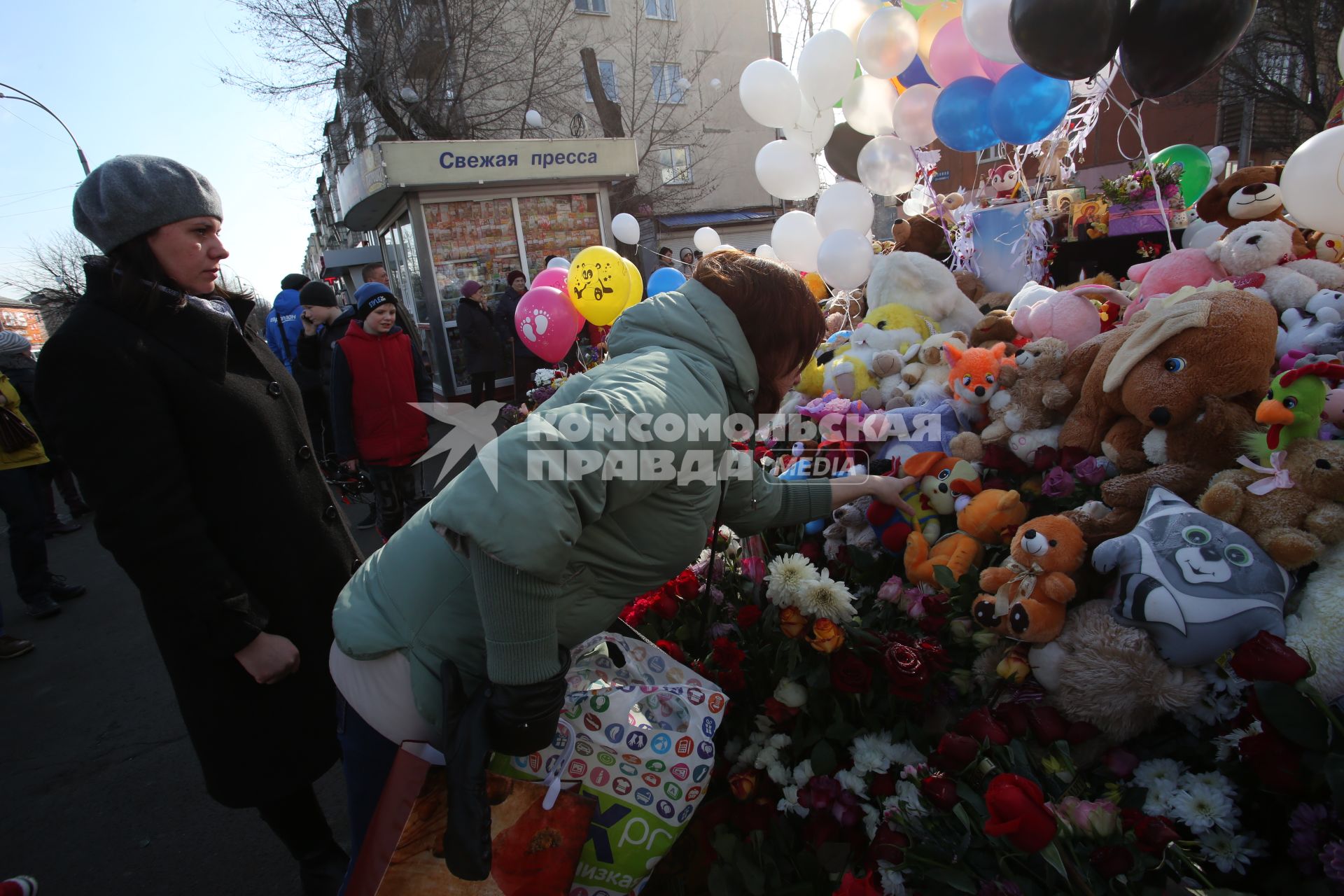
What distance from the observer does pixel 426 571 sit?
1.15 m

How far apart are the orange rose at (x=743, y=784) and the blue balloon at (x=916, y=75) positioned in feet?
12.3

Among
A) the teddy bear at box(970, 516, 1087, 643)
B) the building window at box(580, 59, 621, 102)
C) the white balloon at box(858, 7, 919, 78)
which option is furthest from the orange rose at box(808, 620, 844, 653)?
the building window at box(580, 59, 621, 102)

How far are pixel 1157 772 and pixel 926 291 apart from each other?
6.96 feet

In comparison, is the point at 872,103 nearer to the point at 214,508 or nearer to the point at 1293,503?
the point at 1293,503

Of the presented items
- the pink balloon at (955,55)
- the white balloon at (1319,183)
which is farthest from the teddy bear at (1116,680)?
the pink balloon at (955,55)

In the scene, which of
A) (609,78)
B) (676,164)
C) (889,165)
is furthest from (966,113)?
(609,78)

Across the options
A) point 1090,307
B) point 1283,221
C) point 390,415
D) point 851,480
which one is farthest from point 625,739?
point 390,415

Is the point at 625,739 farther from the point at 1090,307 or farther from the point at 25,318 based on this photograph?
the point at 25,318

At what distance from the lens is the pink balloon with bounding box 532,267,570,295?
5.54 metres

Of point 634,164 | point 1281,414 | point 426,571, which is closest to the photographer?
point 426,571

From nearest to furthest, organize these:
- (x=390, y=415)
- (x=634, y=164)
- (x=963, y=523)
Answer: (x=963, y=523) → (x=390, y=415) → (x=634, y=164)

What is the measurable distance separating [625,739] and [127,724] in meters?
3.00

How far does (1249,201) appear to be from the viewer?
7.66 feet

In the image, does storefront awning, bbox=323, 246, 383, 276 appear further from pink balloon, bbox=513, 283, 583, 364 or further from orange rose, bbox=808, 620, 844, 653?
orange rose, bbox=808, 620, 844, 653
